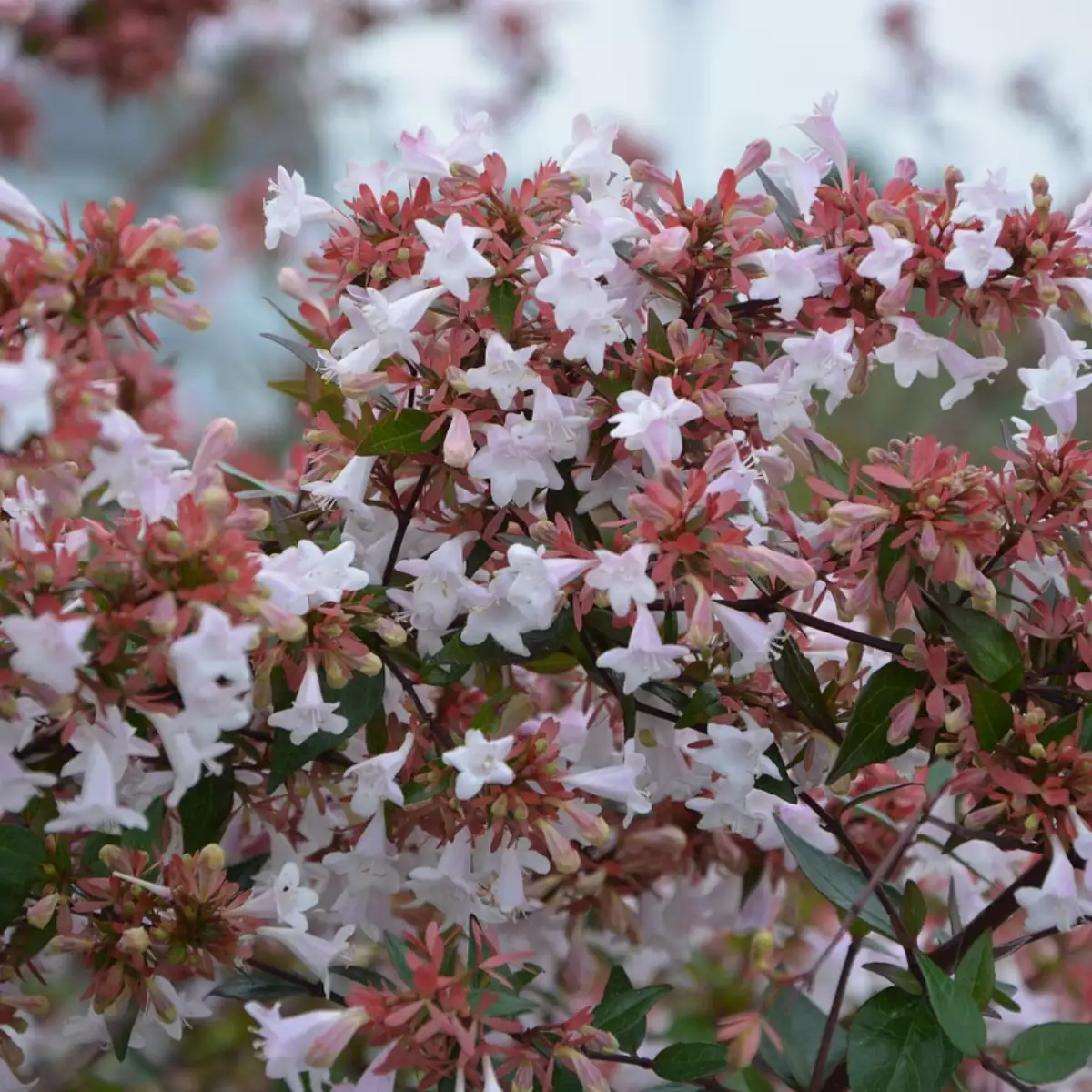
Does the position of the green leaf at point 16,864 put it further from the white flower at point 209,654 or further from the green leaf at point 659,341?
the green leaf at point 659,341

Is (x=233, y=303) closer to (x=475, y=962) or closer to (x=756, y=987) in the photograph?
(x=756, y=987)

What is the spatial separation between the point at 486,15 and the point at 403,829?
2630 mm

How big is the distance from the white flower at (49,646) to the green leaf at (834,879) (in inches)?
14.5

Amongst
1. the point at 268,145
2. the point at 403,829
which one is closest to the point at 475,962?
the point at 403,829

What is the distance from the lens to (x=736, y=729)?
0.64 metres

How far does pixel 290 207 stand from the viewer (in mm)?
703

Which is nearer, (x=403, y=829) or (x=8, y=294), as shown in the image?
(x=8, y=294)

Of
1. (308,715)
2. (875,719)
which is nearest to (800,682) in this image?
(875,719)

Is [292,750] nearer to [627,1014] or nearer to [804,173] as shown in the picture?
[627,1014]

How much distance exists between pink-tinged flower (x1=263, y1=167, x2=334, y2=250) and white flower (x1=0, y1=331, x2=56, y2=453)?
244 mm

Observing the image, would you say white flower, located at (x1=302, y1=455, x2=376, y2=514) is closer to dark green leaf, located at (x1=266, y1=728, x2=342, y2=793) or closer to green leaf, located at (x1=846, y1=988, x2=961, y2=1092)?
dark green leaf, located at (x1=266, y1=728, x2=342, y2=793)

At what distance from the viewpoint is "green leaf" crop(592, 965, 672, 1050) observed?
0.68 metres

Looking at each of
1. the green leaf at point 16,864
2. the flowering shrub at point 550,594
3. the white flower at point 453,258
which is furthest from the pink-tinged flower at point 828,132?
the green leaf at point 16,864

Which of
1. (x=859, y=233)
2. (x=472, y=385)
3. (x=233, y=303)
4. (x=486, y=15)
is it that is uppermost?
(x=486, y=15)
